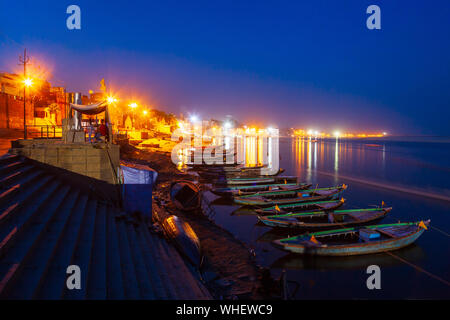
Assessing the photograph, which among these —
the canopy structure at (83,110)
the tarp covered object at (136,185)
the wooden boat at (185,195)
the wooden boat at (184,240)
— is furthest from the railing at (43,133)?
the wooden boat at (185,195)

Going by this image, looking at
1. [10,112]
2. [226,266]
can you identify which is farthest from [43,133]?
[226,266]

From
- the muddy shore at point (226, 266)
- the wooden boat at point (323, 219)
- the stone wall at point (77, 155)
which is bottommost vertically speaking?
the muddy shore at point (226, 266)

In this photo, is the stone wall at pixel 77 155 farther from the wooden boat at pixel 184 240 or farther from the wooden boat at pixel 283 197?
the wooden boat at pixel 283 197

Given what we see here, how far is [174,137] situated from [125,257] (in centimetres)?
6466

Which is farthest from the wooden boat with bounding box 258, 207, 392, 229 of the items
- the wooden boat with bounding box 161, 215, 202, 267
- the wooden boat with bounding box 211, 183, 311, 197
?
the wooden boat with bounding box 211, 183, 311, 197

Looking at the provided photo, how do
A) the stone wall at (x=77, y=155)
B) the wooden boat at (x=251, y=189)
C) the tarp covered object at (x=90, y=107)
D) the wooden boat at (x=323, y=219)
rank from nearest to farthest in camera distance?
the stone wall at (x=77, y=155) < the tarp covered object at (x=90, y=107) < the wooden boat at (x=323, y=219) < the wooden boat at (x=251, y=189)

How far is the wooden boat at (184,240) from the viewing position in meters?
11.2

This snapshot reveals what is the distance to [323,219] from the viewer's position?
1956 centimetres

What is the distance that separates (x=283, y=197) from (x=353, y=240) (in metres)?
10.8

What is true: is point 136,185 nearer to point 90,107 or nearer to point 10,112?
point 90,107

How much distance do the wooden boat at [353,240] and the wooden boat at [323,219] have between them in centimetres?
154

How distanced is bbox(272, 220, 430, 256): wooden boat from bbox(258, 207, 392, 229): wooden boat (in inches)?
60.7
